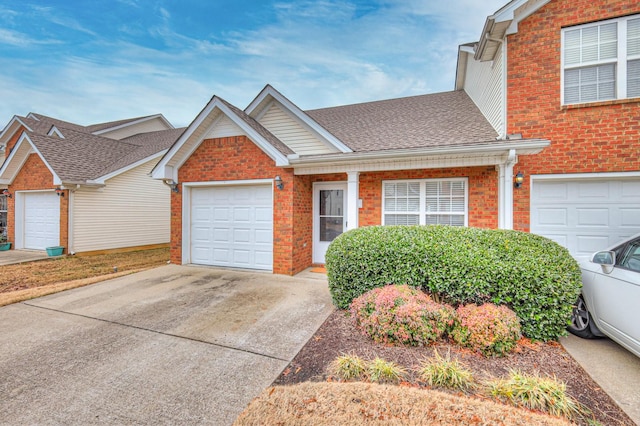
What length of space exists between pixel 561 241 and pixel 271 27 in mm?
11246

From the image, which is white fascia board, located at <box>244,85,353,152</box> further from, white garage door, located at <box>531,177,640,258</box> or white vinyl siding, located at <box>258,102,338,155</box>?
white garage door, located at <box>531,177,640,258</box>

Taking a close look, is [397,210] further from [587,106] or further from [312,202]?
[587,106]

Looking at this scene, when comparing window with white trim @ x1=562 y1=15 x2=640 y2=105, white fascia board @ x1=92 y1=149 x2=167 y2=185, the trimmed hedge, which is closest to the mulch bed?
the trimmed hedge

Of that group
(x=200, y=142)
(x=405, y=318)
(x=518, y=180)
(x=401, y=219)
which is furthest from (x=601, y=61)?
(x=200, y=142)

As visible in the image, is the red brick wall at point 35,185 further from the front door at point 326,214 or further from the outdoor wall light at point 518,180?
the outdoor wall light at point 518,180

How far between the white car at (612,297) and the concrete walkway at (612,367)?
21cm

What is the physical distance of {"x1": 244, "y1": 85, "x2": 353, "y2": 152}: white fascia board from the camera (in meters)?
7.24

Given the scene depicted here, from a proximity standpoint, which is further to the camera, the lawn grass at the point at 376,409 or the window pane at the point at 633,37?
the window pane at the point at 633,37

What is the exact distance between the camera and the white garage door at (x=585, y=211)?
5484mm

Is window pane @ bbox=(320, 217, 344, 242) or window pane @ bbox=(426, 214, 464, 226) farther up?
window pane @ bbox=(426, 214, 464, 226)

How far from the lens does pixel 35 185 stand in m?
10.9

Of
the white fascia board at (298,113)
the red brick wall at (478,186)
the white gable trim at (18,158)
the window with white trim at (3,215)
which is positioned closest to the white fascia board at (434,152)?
the white fascia board at (298,113)

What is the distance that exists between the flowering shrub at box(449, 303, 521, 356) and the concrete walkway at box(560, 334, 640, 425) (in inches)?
29.3

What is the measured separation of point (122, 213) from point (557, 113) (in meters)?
14.6
